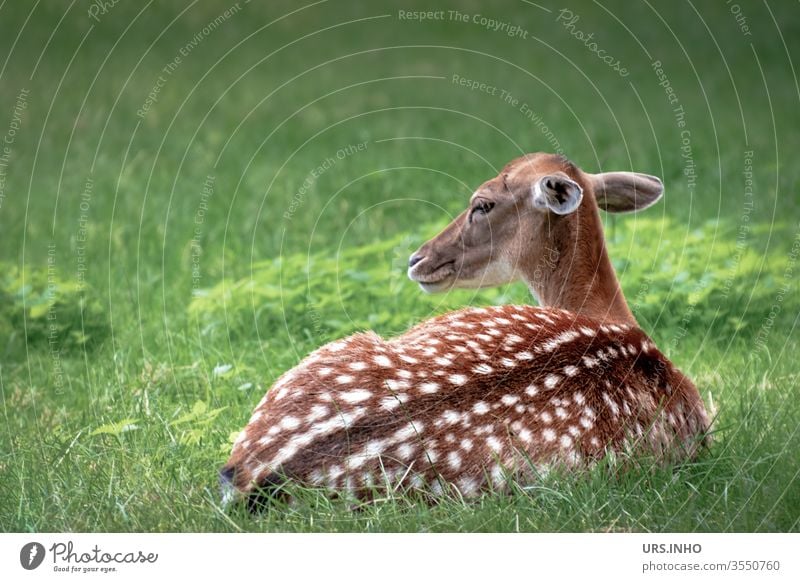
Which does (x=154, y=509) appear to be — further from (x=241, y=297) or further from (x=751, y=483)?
(x=241, y=297)

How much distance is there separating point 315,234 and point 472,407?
4.53m

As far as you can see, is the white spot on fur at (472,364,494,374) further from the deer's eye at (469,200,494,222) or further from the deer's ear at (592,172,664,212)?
the deer's ear at (592,172,664,212)

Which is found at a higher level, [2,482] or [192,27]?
[192,27]

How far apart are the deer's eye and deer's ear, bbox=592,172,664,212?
0.52 metres

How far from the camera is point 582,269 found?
5.61 meters

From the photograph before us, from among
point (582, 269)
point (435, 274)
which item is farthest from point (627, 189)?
point (435, 274)

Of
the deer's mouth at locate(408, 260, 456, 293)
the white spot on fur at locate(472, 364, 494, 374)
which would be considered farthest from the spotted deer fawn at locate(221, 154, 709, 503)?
the deer's mouth at locate(408, 260, 456, 293)

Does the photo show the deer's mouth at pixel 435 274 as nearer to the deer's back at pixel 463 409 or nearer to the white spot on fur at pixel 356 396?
the deer's back at pixel 463 409

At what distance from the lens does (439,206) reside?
8.76m

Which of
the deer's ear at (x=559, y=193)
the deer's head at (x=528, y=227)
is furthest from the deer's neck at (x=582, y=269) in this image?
the deer's ear at (x=559, y=193)

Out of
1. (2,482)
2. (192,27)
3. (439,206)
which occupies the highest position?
(192,27)

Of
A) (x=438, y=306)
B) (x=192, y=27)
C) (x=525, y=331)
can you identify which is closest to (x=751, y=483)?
(x=525, y=331)

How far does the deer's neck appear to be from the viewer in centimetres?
557

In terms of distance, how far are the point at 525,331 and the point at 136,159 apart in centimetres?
622
